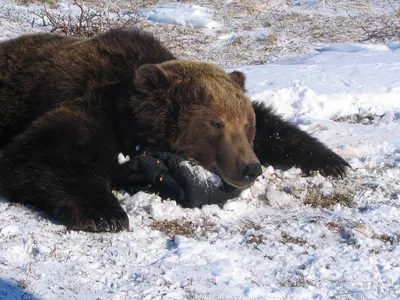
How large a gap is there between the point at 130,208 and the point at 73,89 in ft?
4.13

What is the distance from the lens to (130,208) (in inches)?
167

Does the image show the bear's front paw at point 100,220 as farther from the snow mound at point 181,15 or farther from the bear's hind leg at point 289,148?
the snow mound at point 181,15

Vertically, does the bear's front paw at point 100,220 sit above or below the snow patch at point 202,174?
above

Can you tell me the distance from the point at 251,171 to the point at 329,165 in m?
1.08

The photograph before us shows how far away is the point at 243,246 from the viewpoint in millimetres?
3654

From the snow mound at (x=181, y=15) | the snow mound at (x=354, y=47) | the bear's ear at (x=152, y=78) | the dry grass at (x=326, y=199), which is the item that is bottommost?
the snow mound at (x=181, y=15)

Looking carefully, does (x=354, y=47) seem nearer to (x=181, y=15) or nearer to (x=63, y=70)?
(x=181, y=15)

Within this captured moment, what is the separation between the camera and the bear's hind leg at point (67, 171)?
12.6 feet

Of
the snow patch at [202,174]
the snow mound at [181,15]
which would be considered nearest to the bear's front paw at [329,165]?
the snow patch at [202,174]

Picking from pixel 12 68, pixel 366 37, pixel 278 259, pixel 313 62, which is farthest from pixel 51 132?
pixel 366 37

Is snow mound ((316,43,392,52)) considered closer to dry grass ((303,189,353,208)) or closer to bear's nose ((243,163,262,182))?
dry grass ((303,189,353,208))

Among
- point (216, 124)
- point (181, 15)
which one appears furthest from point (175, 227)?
point (181, 15)

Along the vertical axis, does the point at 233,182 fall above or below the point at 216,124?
below

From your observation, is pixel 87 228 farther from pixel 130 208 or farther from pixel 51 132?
pixel 51 132
